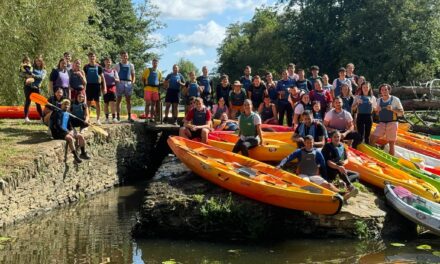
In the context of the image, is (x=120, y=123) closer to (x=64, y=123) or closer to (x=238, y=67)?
(x=64, y=123)

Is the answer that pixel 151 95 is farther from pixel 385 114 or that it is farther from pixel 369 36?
pixel 369 36

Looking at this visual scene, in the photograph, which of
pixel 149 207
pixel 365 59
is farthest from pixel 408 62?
pixel 149 207

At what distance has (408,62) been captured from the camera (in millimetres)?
29297

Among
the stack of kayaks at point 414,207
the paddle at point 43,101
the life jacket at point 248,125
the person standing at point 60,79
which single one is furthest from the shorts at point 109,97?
the stack of kayaks at point 414,207

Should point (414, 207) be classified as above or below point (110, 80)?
below

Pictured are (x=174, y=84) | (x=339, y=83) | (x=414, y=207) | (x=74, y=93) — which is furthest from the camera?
(x=174, y=84)

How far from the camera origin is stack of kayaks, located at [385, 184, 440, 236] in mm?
9031

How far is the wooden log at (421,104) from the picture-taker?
64.1ft

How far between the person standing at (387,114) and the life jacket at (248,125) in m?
2.99

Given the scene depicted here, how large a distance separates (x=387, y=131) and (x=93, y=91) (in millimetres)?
6824

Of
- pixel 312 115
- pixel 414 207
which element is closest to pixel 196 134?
pixel 312 115

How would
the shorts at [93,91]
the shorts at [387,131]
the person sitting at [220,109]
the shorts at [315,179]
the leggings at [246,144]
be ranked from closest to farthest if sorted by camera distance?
the shorts at [315,179] < the leggings at [246,144] < the shorts at [387,131] < the shorts at [93,91] < the person sitting at [220,109]

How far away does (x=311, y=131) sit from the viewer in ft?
34.7

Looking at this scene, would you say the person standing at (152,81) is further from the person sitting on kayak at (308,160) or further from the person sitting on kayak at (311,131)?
the person sitting on kayak at (308,160)
